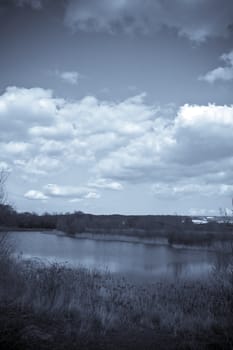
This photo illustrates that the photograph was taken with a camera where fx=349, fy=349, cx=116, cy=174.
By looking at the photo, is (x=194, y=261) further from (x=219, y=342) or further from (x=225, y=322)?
(x=219, y=342)

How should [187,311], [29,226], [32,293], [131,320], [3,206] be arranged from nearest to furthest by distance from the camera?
[131,320] < [32,293] < [187,311] < [3,206] < [29,226]

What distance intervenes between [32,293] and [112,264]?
14394 mm

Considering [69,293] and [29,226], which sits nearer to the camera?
[69,293]

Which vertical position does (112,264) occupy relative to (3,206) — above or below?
below

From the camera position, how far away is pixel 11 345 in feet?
14.0

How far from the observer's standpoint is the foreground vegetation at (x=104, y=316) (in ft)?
17.4

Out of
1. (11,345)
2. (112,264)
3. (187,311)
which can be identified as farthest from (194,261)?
(11,345)

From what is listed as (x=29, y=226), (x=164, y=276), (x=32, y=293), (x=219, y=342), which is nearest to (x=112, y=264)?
(x=164, y=276)

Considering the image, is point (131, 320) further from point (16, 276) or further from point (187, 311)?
point (16, 276)

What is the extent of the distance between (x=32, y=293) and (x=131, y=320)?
8.01ft

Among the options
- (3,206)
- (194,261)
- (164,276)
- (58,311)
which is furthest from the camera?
(194,261)

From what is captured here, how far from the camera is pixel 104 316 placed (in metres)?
7.02

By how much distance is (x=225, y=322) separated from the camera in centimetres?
705

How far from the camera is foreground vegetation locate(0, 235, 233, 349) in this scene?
17.4 ft
